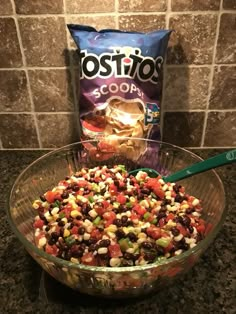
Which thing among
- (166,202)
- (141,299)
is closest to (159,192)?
(166,202)

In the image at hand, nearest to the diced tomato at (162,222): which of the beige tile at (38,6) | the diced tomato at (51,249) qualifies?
the diced tomato at (51,249)

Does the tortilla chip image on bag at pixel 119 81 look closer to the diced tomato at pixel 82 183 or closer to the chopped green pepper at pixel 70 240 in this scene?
the diced tomato at pixel 82 183

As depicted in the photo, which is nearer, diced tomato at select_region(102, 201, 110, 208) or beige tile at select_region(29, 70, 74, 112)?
diced tomato at select_region(102, 201, 110, 208)

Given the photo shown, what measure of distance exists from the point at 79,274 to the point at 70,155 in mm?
407

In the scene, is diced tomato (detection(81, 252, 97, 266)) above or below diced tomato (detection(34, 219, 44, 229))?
above

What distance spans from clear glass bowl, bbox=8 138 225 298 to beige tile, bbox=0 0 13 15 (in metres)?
0.38

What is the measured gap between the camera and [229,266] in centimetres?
70

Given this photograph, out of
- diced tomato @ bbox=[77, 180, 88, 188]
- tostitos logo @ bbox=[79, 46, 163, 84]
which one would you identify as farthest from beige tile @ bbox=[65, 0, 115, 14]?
diced tomato @ bbox=[77, 180, 88, 188]

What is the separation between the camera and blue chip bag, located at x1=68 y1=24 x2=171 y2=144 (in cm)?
81

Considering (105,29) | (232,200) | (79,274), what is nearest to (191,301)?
(79,274)

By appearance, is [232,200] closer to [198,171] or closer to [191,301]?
[198,171]

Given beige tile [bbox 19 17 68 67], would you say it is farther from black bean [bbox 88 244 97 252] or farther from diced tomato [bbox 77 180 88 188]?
black bean [bbox 88 244 97 252]

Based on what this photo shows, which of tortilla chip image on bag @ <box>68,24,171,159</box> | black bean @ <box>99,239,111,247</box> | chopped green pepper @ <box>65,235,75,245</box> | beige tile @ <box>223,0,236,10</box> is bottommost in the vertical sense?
chopped green pepper @ <box>65,235,75,245</box>

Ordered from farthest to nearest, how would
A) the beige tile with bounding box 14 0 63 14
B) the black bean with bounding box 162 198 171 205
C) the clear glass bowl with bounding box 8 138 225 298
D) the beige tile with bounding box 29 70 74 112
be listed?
the beige tile with bounding box 29 70 74 112 < the beige tile with bounding box 14 0 63 14 < the black bean with bounding box 162 198 171 205 < the clear glass bowl with bounding box 8 138 225 298
